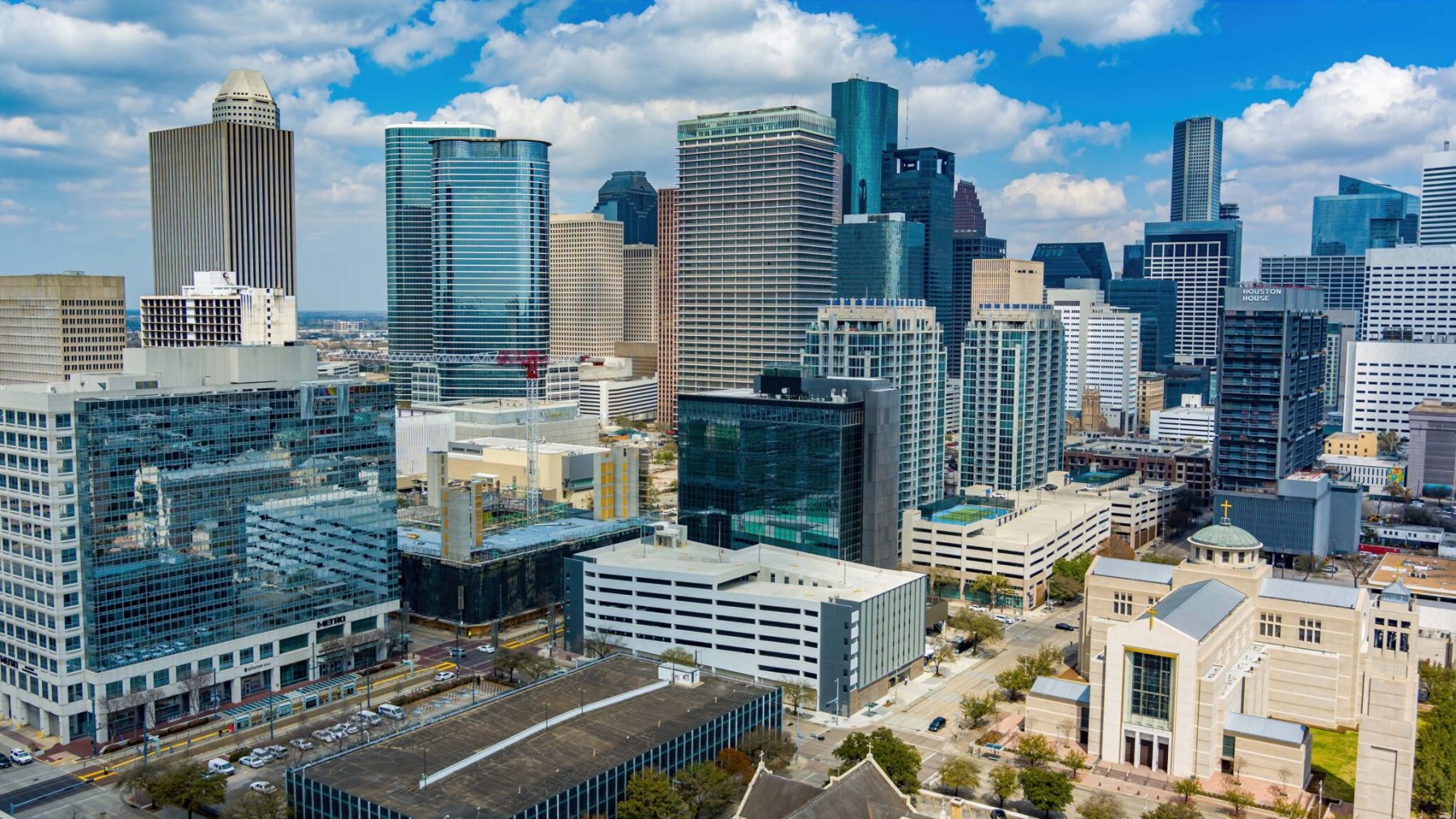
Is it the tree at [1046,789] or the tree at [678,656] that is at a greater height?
the tree at [678,656]

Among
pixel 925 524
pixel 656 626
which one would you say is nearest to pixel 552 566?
pixel 656 626

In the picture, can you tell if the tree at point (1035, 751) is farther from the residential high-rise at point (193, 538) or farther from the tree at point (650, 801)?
the residential high-rise at point (193, 538)

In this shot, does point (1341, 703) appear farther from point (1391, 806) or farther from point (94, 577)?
point (94, 577)

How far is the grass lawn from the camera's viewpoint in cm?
9262

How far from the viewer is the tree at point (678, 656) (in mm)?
108581

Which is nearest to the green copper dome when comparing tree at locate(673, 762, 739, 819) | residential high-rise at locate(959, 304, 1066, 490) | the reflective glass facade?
tree at locate(673, 762, 739, 819)

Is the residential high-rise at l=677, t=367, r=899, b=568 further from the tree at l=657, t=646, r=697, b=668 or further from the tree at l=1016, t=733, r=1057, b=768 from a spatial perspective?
the tree at l=1016, t=733, r=1057, b=768

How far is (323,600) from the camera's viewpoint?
112875 mm

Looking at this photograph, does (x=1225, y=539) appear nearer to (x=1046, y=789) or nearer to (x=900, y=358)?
(x=1046, y=789)

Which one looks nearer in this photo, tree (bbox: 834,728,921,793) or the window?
tree (bbox: 834,728,921,793)

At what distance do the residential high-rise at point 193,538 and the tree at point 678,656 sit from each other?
104 ft

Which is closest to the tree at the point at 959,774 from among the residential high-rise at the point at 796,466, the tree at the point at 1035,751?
the tree at the point at 1035,751

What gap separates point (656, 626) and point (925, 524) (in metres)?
52.5

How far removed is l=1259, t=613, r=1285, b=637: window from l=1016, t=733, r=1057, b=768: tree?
3163 cm
